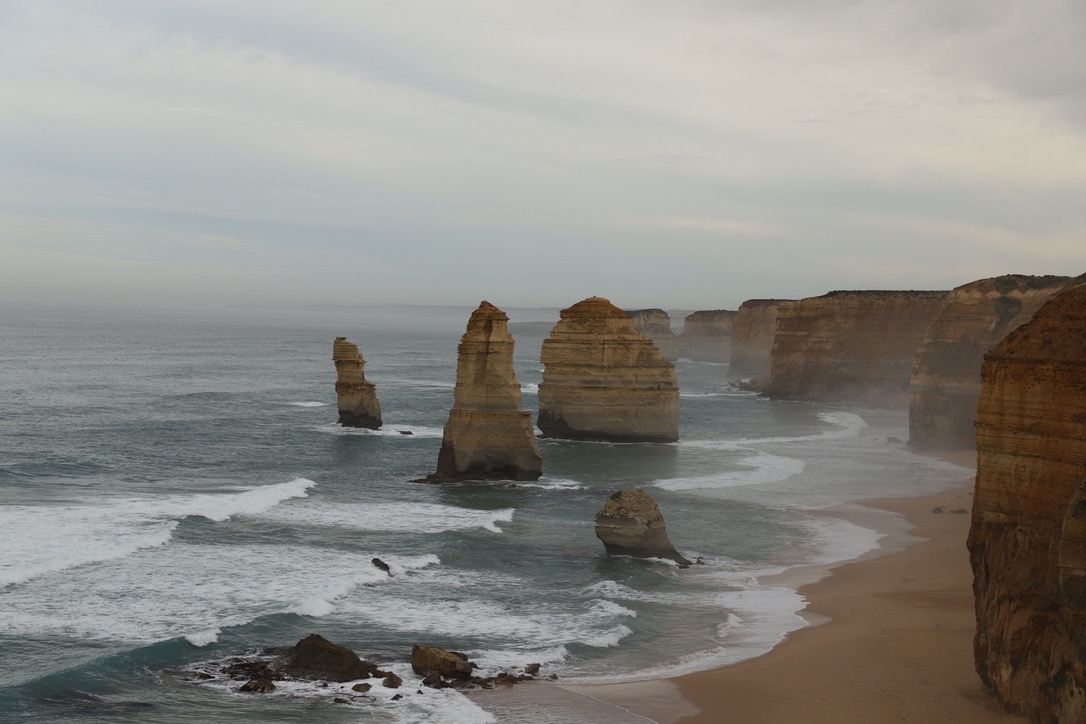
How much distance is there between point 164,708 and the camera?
17.9 m

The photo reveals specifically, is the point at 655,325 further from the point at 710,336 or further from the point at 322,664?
the point at 322,664

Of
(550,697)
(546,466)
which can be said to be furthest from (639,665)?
(546,466)

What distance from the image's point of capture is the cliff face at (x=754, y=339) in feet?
413

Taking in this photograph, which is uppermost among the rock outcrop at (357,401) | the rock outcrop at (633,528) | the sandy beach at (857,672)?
the rock outcrop at (357,401)

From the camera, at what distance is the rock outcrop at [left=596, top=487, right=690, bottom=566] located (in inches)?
1143

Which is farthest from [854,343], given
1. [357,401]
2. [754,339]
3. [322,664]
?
[322,664]

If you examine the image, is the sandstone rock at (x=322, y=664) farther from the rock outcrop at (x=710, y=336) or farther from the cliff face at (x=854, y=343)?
the rock outcrop at (x=710, y=336)

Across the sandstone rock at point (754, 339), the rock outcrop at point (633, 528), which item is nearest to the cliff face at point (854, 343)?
the sandstone rock at point (754, 339)

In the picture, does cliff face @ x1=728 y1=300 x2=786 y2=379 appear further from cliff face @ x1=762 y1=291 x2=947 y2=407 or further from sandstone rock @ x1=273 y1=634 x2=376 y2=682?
sandstone rock @ x1=273 y1=634 x2=376 y2=682

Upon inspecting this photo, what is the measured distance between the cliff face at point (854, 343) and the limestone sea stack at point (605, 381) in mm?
35253

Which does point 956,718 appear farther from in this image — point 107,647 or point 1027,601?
point 107,647

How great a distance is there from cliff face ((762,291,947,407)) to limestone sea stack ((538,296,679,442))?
116 feet

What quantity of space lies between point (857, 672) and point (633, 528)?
9.65 metres

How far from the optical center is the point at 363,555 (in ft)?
96.0
